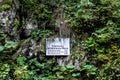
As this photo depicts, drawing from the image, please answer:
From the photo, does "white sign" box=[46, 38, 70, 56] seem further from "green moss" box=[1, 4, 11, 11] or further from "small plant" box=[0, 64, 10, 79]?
"green moss" box=[1, 4, 11, 11]

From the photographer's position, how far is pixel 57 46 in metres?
5.69

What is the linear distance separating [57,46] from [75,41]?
1.60ft

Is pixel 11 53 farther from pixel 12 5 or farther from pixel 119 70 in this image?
pixel 119 70

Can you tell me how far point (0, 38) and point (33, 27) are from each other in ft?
2.92

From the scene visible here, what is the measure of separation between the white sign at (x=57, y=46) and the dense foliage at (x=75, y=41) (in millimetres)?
136

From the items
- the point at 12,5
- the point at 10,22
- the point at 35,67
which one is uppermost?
the point at 12,5

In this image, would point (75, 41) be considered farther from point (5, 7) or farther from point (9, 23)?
point (5, 7)

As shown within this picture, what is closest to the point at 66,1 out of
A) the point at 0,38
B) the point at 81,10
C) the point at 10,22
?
the point at 81,10

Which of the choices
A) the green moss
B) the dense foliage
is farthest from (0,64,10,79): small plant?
the green moss

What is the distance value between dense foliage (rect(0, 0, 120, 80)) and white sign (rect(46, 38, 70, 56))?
136 millimetres

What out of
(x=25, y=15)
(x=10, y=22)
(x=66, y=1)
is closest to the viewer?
(x=10, y=22)

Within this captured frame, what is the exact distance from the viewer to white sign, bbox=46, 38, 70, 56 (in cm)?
566

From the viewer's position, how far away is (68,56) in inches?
223

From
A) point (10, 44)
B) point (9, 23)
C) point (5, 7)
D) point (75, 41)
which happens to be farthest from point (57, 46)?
point (5, 7)
